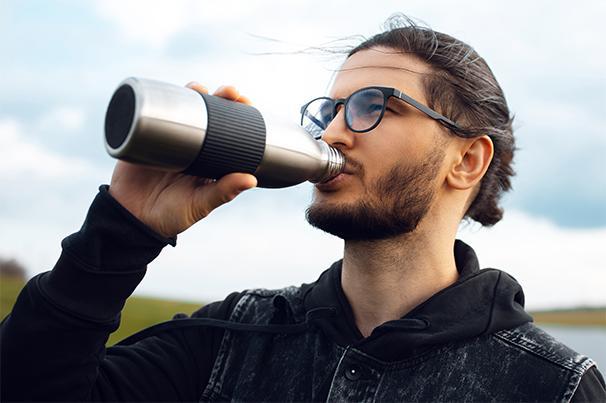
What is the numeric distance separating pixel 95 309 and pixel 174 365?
745 mm

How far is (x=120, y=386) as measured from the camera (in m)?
2.81

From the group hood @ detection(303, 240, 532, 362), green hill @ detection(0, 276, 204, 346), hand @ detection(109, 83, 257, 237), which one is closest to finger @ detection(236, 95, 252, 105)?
hand @ detection(109, 83, 257, 237)

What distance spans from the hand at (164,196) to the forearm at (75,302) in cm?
6

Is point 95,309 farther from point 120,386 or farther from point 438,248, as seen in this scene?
point 438,248

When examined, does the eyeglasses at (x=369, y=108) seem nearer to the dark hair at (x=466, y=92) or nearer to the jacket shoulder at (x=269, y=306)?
the dark hair at (x=466, y=92)

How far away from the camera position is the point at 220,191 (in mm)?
2275

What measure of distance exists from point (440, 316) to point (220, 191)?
1.08m

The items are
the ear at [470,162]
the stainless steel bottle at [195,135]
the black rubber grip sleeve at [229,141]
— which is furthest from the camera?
the ear at [470,162]

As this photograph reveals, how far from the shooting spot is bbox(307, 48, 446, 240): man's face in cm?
288

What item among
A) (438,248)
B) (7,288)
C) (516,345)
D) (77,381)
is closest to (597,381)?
(516,345)

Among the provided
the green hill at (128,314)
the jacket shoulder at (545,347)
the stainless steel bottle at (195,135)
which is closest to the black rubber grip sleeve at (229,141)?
the stainless steel bottle at (195,135)

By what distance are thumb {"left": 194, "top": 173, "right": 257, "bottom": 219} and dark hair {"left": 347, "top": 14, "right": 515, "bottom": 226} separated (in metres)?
1.23

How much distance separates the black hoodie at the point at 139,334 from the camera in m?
2.36

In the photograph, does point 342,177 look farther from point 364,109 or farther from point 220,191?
point 220,191
